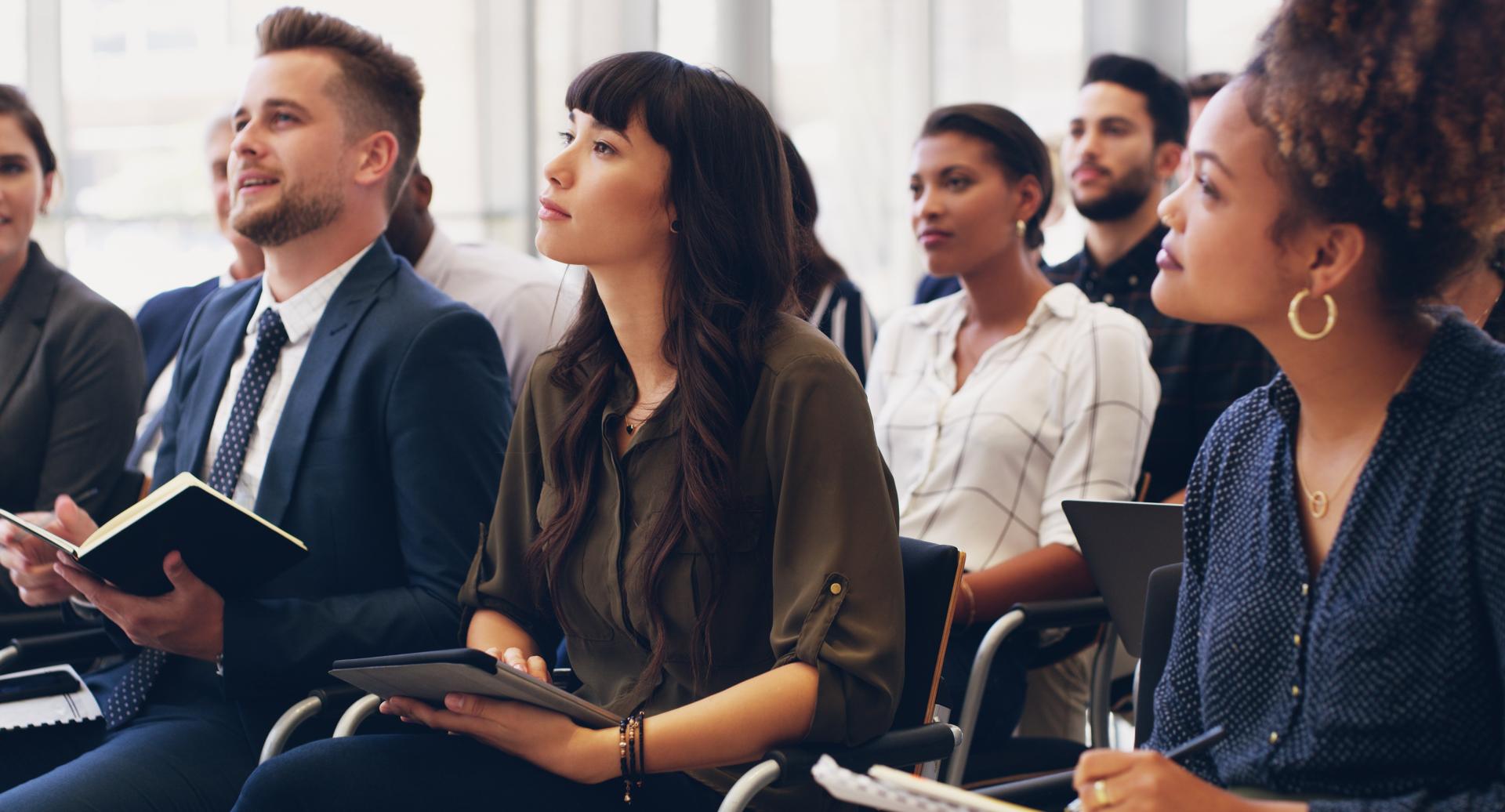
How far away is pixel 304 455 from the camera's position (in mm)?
2105

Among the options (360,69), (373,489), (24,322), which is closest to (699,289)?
(373,489)

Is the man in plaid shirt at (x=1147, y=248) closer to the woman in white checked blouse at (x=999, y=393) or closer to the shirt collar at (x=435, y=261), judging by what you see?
the woman in white checked blouse at (x=999, y=393)

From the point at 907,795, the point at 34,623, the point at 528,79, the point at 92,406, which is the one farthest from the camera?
the point at 528,79

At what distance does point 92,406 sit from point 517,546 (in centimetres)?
118

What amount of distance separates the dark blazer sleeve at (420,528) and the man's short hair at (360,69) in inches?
19.6

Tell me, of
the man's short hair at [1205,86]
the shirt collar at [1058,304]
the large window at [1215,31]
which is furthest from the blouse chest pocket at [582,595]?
the large window at [1215,31]

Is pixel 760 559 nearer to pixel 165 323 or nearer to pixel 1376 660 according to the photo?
pixel 1376 660

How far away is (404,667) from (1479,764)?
101cm

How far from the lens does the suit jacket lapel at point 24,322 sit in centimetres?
263

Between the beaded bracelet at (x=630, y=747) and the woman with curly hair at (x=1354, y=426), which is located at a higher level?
the woman with curly hair at (x=1354, y=426)

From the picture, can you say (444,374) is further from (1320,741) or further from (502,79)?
(502,79)

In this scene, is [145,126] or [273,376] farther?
[145,126]

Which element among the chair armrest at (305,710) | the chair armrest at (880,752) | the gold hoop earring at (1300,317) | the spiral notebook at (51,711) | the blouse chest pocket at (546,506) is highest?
A: the gold hoop earring at (1300,317)

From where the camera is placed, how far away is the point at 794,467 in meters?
1.62
